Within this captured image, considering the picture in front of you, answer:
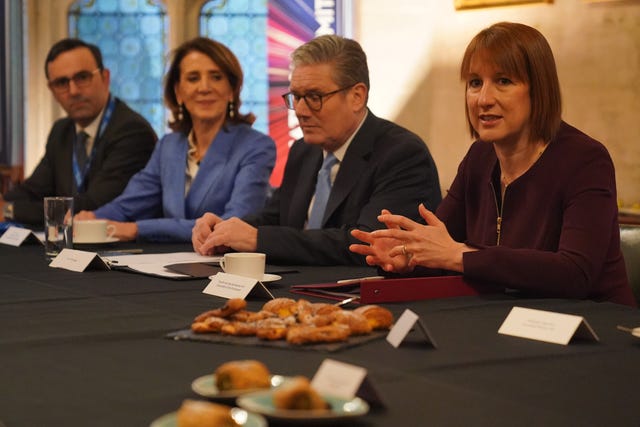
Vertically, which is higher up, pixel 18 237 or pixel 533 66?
pixel 533 66

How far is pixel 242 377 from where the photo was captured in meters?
1.16

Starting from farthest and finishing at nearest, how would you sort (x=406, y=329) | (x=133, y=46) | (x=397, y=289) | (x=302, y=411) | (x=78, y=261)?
1. (x=133, y=46)
2. (x=78, y=261)
3. (x=397, y=289)
4. (x=406, y=329)
5. (x=302, y=411)

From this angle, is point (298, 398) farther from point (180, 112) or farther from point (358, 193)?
point (180, 112)

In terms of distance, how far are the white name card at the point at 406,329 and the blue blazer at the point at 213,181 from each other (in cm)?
230

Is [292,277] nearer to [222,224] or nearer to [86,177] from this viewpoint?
[222,224]

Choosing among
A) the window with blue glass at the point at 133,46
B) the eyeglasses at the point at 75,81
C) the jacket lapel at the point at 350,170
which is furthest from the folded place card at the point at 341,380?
the window with blue glass at the point at 133,46

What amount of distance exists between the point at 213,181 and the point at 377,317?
94.5 inches

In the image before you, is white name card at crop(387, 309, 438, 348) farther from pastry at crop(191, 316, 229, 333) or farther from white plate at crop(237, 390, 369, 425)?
white plate at crop(237, 390, 369, 425)

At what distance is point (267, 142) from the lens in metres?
4.11

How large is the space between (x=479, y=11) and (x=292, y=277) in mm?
4126

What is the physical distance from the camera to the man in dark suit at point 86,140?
4.75 metres

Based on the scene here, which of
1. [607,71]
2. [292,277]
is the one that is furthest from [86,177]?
[607,71]

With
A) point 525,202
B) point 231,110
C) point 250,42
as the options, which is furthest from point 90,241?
point 250,42

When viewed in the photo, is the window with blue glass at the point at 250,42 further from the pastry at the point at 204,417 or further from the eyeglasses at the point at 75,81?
the pastry at the point at 204,417
